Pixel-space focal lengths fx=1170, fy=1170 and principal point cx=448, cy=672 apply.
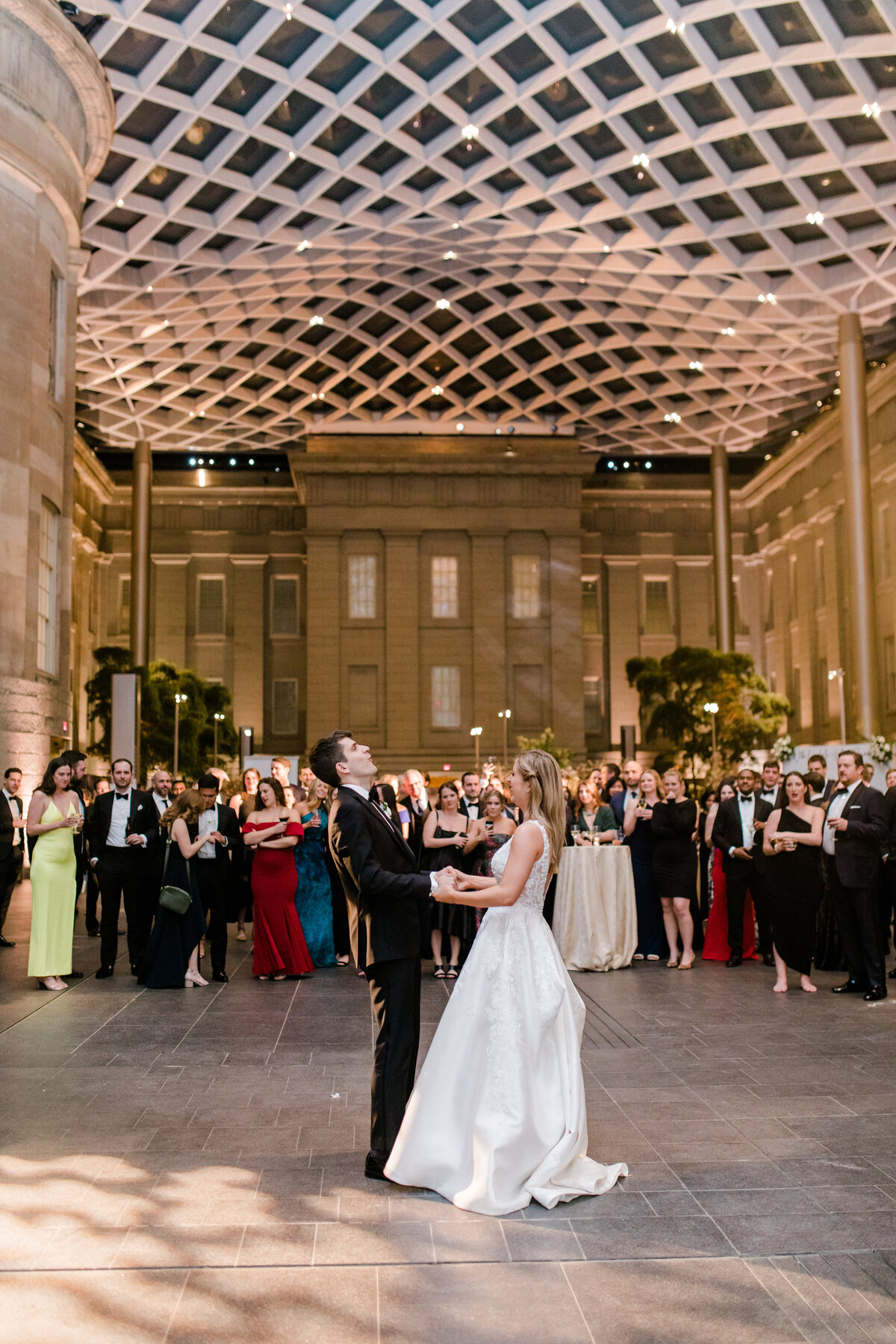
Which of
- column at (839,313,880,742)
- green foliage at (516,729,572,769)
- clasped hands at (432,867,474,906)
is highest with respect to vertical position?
column at (839,313,880,742)

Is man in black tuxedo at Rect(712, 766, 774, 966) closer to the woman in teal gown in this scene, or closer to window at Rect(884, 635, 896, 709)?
the woman in teal gown

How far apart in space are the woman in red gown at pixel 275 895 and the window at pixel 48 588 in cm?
1118

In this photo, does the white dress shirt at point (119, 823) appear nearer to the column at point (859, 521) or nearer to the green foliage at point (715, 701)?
the column at point (859, 521)

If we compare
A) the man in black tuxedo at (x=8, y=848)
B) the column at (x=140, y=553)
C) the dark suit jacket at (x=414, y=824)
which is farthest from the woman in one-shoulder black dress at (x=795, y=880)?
the column at (x=140, y=553)

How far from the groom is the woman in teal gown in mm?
6421

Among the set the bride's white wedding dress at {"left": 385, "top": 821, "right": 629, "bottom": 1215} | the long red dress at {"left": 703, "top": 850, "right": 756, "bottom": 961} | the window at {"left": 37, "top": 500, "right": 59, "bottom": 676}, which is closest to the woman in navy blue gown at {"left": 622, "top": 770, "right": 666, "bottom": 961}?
the long red dress at {"left": 703, "top": 850, "right": 756, "bottom": 961}

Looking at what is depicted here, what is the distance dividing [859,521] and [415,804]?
26.8 m

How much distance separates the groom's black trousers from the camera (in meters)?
4.90

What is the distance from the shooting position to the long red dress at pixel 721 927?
11.8m

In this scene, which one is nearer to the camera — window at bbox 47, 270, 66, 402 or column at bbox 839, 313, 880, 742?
window at bbox 47, 270, 66, 402

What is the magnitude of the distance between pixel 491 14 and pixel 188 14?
23.2 ft

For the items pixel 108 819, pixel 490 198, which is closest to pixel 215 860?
pixel 108 819

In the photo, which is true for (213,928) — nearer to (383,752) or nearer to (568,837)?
(568,837)

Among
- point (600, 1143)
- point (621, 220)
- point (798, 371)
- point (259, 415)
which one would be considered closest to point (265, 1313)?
point (600, 1143)
